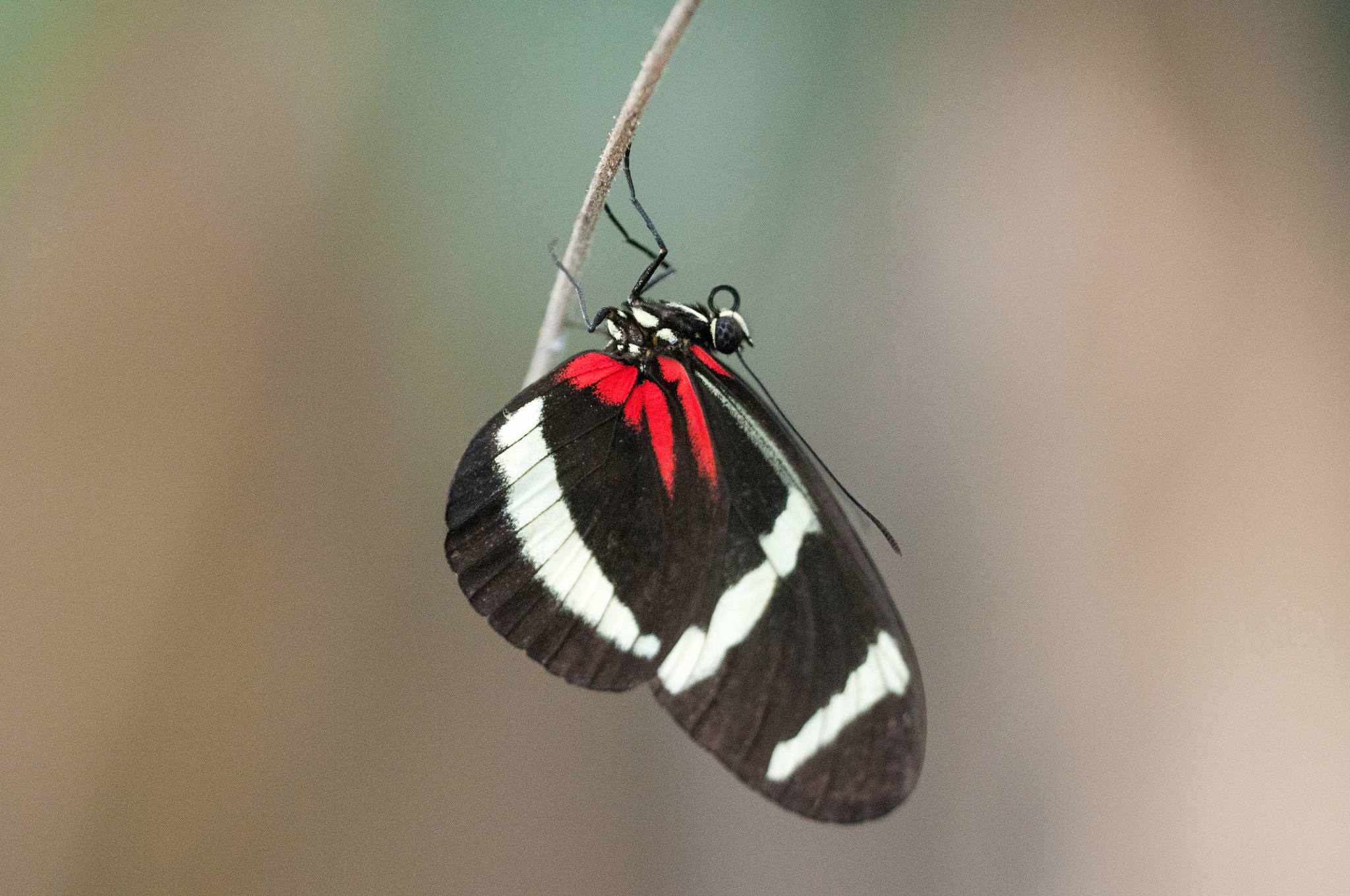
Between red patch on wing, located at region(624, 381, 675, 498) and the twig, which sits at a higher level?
the twig

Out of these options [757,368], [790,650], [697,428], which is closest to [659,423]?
[697,428]

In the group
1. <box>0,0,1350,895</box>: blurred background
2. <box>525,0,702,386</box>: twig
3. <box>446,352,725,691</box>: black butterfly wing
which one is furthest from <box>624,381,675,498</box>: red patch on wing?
<box>0,0,1350,895</box>: blurred background

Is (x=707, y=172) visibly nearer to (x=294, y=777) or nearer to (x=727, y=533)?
(x=727, y=533)

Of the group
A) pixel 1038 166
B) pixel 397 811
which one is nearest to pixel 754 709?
pixel 397 811

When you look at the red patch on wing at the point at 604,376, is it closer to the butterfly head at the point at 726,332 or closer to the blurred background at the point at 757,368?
the butterfly head at the point at 726,332

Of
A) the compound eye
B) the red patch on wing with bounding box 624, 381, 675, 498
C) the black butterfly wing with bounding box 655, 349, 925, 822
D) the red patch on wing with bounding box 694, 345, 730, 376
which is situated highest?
the compound eye

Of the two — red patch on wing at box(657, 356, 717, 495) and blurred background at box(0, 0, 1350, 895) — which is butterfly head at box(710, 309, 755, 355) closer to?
red patch on wing at box(657, 356, 717, 495)
